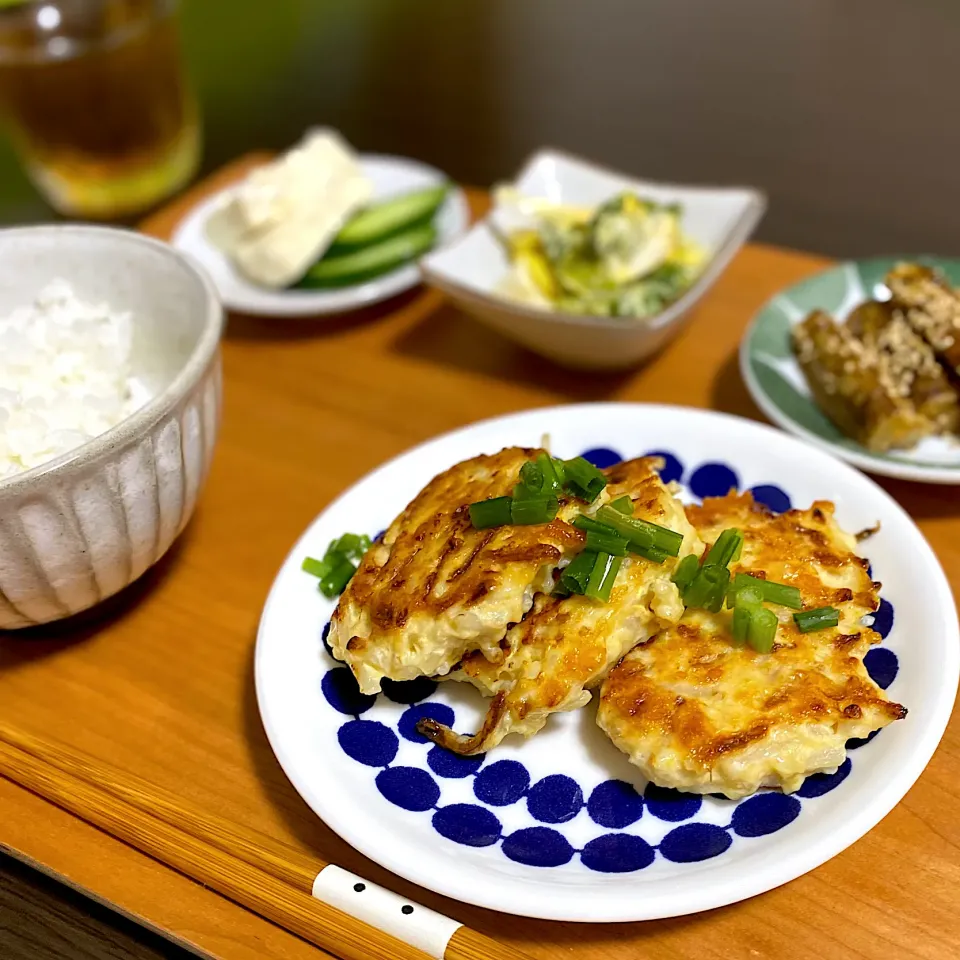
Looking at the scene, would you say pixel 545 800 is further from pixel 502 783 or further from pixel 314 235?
pixel 314 235

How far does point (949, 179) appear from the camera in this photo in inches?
142

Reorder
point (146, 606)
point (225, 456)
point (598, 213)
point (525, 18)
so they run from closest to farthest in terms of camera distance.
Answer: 1. point (146, 606)
2. point (225, 456)
3. point (598, 213)
4. point (525, 18)

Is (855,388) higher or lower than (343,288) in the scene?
higher

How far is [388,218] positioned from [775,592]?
6.15ft

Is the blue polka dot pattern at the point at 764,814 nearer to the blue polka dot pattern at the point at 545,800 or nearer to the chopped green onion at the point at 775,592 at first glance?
the blue polka dot pattern at the point at 545,800

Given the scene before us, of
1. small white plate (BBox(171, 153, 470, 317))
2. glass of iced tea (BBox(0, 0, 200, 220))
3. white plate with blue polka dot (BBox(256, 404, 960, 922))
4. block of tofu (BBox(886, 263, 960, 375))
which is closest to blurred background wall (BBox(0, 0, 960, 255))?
glass of iced tea (BBox(0, 0, 200, 220))

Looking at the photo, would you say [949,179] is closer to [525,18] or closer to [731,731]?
[525,18]

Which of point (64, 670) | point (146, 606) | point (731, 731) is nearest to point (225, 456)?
point (146, 606)

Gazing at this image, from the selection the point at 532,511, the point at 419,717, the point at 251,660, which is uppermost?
the point at 532,511

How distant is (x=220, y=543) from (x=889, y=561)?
1.31 meters

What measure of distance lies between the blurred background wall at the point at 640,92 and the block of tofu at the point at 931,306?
1.14 meters

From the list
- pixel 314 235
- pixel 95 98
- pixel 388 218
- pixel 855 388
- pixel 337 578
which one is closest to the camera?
pixel 337 578

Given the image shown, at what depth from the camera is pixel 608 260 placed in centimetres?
247

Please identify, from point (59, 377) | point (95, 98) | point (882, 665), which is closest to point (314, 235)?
point (95, 98)
